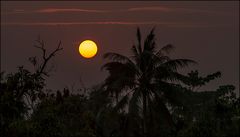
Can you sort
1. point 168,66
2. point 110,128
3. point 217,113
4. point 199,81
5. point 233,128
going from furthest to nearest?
point 199,81
point 110,128
point 168,66
point 217,113
point 233,128

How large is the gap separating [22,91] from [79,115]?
567 cm

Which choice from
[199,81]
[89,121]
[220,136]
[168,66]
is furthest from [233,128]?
[199,81]

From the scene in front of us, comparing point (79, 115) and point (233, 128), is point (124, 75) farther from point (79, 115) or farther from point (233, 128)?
point (233, 128)

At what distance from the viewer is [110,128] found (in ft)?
182

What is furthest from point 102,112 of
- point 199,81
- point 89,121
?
point 199,81

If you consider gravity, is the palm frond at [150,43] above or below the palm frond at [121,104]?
above

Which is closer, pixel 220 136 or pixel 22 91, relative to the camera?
pixel 220 136

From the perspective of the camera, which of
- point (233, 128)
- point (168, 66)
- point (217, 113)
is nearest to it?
point (233, 128)

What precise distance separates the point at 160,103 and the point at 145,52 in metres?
3.68

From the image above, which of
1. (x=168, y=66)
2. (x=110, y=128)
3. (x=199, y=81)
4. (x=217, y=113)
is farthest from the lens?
(x=199, y=81)

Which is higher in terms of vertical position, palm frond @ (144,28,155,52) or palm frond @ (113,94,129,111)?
palm frond @ (144,28,155,52)

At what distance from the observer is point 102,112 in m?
44.3

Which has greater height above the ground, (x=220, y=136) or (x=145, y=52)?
(x=145, y=52)

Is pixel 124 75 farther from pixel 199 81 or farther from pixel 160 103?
pixel 199 81
